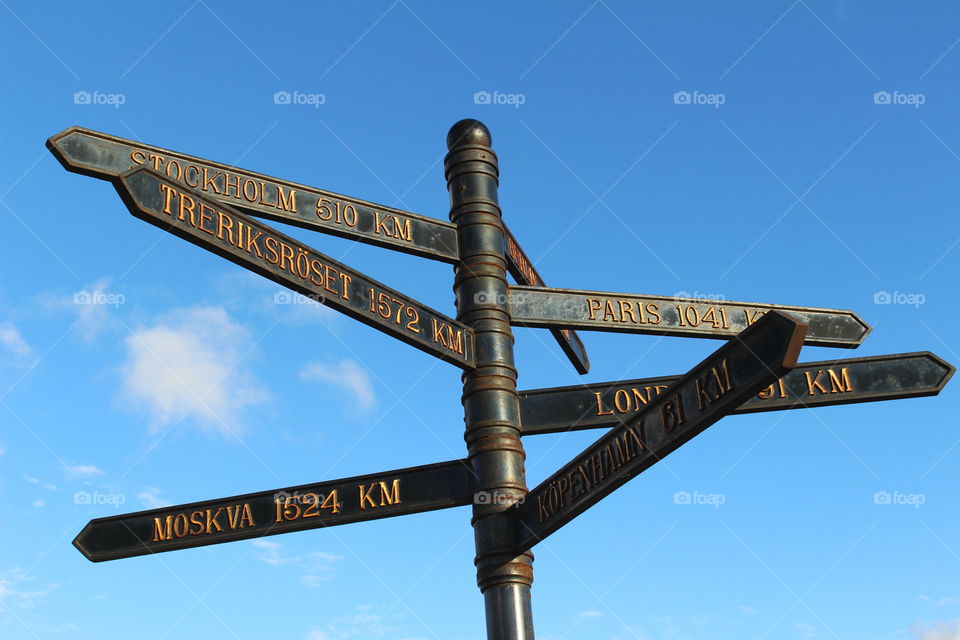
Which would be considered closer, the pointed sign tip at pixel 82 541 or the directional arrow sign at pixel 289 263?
the directional arrow sign at pixel 289 263

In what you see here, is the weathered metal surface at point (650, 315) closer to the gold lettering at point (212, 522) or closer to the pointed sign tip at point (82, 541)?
the gold lettering at point (212, 522)

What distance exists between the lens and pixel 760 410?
6836mm

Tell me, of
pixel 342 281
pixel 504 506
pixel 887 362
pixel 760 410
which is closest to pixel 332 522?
pixel 504 506

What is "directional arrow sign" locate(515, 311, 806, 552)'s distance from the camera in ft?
14.8

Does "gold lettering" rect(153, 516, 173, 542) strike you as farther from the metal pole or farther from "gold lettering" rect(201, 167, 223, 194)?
"gold lettering" rect(201, 167, 223, 194)

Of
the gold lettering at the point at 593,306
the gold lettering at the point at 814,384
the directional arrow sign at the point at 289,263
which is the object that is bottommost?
the gold lettering at the point at 814,384

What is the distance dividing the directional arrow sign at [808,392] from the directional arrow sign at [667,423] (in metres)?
0.93

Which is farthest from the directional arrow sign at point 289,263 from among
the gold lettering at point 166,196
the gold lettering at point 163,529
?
the gold lettering at point 163,529

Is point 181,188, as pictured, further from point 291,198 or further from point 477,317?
point 477,317

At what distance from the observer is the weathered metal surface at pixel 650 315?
7297 millimetres

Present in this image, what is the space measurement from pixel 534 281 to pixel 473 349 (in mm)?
1544

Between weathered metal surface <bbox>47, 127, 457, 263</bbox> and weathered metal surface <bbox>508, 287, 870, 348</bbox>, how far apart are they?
27.8 inches

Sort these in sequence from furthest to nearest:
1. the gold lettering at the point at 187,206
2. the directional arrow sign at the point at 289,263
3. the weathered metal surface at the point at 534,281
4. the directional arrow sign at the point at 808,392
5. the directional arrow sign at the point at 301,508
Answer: the weathered metal surface at the point at 534,281, the directional arrow sign at the point at 808,392, the directional arrow sign at the point at 301,508, the gold lettering at the point at 187,206, the directional arrow sign at the point at 289,263

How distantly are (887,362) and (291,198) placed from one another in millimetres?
4268
